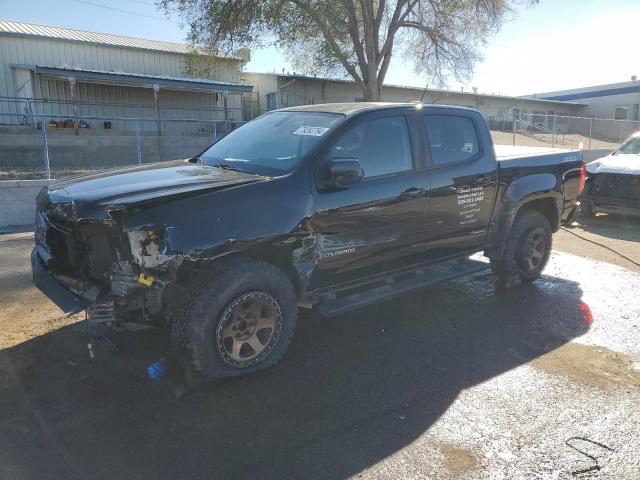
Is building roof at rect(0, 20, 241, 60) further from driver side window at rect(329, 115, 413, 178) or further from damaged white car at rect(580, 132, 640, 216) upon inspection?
driver side window at rect(329, 115, 413, 178)

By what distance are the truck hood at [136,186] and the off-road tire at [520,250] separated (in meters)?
3.18

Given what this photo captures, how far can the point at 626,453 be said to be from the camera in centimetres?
285

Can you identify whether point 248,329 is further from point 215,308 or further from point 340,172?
point 340,172

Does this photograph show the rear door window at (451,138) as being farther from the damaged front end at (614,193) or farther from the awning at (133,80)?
the awning at (133,80)

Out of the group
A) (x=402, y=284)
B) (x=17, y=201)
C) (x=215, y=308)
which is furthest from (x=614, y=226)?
(x=17, y=201)

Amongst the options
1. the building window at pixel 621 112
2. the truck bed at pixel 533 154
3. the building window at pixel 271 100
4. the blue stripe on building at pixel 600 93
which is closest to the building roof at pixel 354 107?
the truck bed at pixel 533 154

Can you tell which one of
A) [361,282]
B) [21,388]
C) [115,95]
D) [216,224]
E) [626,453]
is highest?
[115,95]

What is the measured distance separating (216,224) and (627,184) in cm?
928

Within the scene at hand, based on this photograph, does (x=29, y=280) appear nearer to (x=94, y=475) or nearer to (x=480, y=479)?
(x=94, y=475)

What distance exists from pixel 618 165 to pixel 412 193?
25.2 feet

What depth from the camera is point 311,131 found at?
13.5 ft

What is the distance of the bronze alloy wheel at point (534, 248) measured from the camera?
568 cm

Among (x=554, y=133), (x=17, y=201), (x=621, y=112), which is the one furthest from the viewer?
(x=621, y=112)

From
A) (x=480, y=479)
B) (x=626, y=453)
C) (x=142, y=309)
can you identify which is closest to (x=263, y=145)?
(x=142, y=309)
